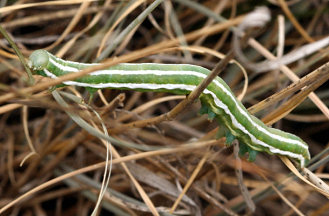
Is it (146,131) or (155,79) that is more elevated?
(146,131)

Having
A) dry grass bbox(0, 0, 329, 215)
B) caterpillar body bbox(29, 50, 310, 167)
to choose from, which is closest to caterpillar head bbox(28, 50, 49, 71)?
caterpillar body bbox(29, 50, 310, 167)

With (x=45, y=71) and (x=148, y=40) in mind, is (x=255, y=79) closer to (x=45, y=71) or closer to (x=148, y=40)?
(x=148, y=40)

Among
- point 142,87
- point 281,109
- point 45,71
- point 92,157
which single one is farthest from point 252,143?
point 92,157

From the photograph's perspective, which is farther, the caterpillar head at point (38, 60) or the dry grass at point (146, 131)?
the dry grass at point (146, 131)

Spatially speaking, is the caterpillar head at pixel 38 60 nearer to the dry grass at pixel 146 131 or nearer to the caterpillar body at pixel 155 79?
the caterpillar body at pixel 155 79

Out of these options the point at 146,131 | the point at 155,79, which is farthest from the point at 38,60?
the point at 146,131

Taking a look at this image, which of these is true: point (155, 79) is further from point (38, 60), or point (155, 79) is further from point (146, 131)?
point (146, 131)

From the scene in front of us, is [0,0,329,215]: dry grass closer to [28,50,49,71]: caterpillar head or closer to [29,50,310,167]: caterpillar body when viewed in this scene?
[29,50,310,167]: caterpillar body

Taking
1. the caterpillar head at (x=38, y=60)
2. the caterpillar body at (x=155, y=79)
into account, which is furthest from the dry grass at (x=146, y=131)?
the caterpillar head at (x=38, y=60)

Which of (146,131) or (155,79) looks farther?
(146,131)
